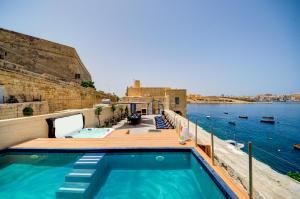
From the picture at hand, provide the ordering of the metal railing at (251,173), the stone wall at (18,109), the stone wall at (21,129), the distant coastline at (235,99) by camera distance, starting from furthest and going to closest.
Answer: the distant coastline at (235,99), the stone wall at (18,109), the stone wall at (21,129), the metal railing at (251,173)

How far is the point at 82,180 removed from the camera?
461 centimetres

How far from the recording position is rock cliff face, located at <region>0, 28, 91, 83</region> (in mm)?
22438

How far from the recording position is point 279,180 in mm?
3025

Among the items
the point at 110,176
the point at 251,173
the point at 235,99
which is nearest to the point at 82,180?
the point at 110,176

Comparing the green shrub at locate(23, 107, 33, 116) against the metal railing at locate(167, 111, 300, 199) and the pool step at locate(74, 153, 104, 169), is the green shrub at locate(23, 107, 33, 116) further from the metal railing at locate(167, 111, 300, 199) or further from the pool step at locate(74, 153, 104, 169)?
the metal railing at locate(167, 111, 300, 199)

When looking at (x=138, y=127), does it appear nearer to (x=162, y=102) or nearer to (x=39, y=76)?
(x=39, y=76)

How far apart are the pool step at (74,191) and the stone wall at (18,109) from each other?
846 centimetres

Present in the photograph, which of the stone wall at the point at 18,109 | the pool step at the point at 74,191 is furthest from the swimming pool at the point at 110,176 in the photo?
the stone wall at the point at 18,109

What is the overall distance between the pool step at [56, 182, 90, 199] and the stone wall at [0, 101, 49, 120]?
846 cm

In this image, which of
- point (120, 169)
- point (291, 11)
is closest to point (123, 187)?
point (120, 169)

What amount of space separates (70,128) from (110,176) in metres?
5.87

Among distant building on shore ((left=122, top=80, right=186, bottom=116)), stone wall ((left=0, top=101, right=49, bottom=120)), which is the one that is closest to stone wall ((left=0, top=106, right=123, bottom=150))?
stone wall ((left=0, top=101, right=49, bottom=120))

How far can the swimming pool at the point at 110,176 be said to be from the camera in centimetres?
433

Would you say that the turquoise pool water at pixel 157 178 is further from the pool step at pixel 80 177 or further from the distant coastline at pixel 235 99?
the distant coastline at pixel 235 99
